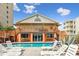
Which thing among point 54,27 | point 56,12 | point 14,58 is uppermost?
point 56,12

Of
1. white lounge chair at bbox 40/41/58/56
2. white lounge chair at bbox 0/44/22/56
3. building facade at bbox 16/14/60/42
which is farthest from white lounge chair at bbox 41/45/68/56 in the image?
white lounge chair at bbox 0/44/22/56

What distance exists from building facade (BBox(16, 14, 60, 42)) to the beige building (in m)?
0.17

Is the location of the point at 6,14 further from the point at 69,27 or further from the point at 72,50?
the point at 72,50

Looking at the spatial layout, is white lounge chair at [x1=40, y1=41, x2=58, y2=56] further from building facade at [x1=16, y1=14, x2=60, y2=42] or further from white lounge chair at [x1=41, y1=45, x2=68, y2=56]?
building facade at [x1=16, y1=14, x2=60, y2=42]

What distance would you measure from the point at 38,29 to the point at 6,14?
2.16 feet

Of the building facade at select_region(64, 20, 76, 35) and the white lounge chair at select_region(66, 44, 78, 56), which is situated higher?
the building facade at select_region(64, 20, 76, 35)

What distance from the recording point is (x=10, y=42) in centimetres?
434

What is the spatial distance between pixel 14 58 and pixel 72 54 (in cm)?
105

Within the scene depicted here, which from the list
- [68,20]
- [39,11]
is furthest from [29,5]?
[68,20]

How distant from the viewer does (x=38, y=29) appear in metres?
4.33

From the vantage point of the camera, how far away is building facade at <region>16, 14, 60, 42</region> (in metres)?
4.29

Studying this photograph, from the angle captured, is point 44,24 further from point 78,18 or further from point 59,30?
point 78,18

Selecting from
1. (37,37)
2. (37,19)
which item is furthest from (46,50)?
(37,19)

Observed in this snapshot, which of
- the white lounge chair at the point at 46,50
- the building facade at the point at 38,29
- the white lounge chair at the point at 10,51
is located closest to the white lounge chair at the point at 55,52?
the white lounge chair at the point at 46,50
